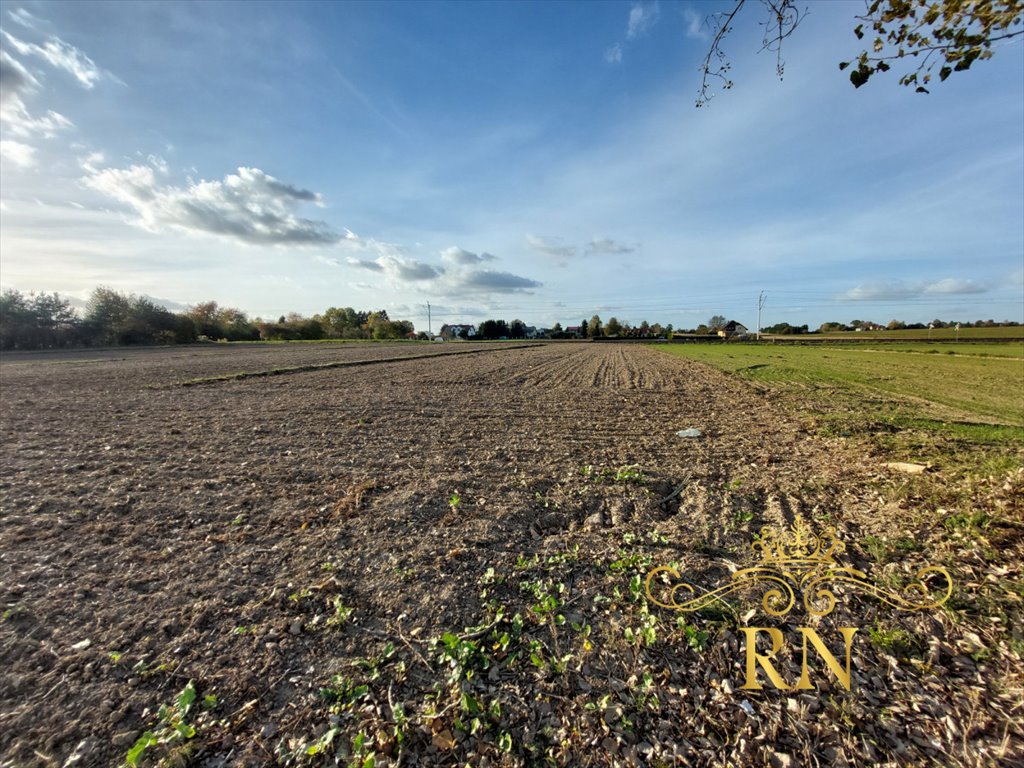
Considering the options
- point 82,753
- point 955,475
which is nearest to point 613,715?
point 82,753

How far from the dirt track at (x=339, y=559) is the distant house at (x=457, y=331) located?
133502 millimetres

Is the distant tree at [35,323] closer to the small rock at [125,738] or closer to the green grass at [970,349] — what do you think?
the small rock at [125,738]

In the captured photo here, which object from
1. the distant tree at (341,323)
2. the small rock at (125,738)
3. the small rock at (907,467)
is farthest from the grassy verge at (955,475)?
the distant tree at (341,323)

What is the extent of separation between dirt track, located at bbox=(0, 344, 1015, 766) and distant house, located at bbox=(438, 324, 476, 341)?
133502 mm

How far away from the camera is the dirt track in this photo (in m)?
2.83

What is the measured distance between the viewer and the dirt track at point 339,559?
9.27 feet

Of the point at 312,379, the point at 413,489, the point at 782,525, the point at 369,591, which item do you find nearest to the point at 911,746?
the point at 782,525

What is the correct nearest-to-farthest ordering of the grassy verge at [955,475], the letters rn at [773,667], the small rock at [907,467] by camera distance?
the letters rn at [773,667] < the grassy verge at [955,475] < the small rock at [907,467]

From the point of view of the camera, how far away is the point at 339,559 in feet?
15.6

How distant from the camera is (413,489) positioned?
6820 mm

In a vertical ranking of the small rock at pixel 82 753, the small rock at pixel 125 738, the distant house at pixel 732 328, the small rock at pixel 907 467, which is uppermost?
the distant house at pixel 732 328

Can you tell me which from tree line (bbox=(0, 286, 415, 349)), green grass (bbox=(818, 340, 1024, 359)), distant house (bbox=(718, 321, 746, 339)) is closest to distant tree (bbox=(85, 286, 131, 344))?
tree line (bbox=(0, 286, 415, 349))

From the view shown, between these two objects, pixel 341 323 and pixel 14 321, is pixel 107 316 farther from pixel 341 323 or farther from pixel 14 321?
pixel 341 323

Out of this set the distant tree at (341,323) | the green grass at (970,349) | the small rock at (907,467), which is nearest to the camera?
the small rock at (907,467)
